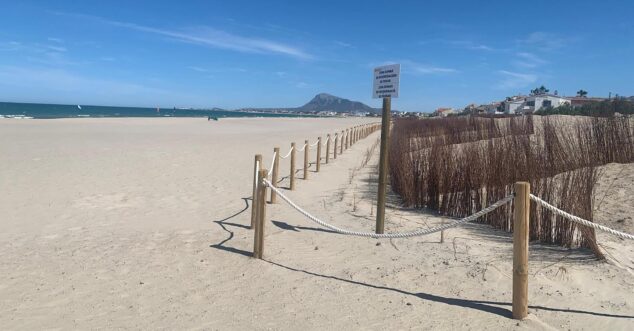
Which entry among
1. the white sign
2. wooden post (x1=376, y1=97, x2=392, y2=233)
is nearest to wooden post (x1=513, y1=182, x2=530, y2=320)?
the white sign

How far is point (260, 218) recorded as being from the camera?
4.76 meters

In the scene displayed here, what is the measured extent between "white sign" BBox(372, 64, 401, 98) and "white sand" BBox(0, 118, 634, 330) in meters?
1.68

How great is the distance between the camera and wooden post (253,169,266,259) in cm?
475

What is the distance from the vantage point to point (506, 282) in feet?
13.4

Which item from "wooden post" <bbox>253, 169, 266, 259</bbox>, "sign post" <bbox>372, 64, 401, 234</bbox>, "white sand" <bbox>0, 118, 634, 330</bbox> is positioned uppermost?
"sign post" <bbox>372, 64, 401, 234</bbox>

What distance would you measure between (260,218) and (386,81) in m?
2.02

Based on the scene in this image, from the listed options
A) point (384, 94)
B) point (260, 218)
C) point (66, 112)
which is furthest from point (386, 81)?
point (66, 112)

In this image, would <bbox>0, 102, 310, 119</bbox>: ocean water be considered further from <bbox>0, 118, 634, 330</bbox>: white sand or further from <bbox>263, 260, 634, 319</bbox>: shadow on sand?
<bbox>263, 260, 634, 319</bbox>: shadow on sand

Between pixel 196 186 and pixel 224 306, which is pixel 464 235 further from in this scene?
pixel 196 186

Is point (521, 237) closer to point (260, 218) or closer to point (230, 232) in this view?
point (260, 218)

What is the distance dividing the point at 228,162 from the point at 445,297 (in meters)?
10.1

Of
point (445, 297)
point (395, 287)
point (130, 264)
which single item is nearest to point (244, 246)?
point (130, 264)

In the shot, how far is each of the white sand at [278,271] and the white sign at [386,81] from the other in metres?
1.68

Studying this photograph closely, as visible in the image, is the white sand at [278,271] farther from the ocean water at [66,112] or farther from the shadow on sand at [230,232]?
the ocean water at [66,112]
